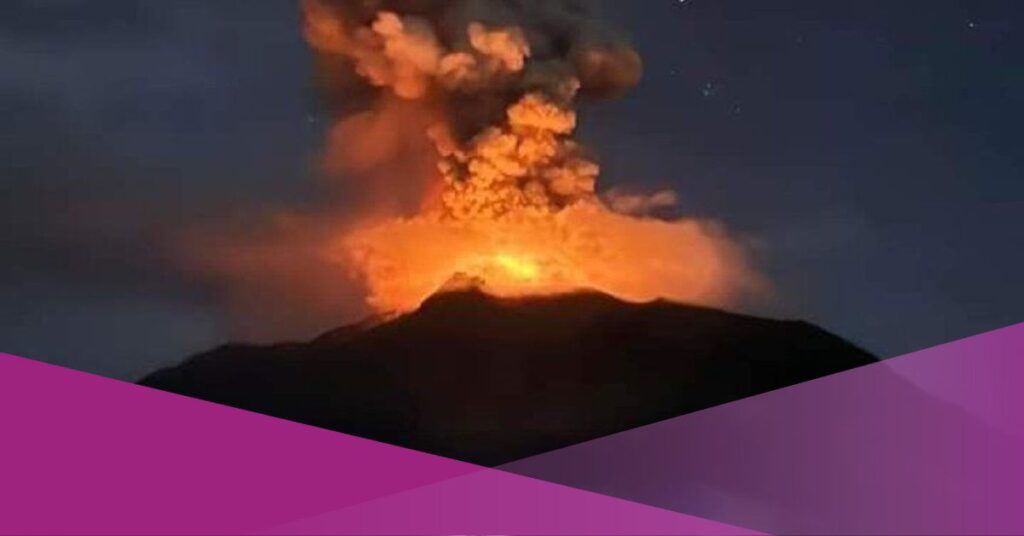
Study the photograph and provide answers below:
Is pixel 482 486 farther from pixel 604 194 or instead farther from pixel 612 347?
Answer: pixel 604 194

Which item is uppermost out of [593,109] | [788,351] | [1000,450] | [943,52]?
[943,52]

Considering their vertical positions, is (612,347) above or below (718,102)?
below

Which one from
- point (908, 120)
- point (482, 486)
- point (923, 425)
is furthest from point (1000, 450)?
point (482, 486)

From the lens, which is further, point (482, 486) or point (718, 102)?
point (718, 102)

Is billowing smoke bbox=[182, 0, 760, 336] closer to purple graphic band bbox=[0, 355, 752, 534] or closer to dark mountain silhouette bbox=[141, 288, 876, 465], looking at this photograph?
dark mountain silhouette bbox=[141, 288, 876, 465]

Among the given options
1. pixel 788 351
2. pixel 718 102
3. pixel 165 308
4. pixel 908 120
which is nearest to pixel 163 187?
pixel 165 308

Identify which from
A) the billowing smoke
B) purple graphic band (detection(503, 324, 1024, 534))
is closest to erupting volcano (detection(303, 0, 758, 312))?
the billowing smoke

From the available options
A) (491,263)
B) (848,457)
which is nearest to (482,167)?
(491,263)

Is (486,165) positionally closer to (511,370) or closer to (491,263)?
(491,263)
